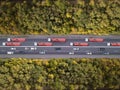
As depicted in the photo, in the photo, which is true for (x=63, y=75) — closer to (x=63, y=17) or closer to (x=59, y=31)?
(x=59, y=31)

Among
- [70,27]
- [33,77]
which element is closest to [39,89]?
[33,77]

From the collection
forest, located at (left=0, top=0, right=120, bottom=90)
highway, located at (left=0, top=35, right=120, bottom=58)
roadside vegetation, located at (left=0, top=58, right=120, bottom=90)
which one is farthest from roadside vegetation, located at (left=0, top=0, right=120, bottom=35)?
roadside vegetation, located at (left=0, top=58, right=120, bottom=90)

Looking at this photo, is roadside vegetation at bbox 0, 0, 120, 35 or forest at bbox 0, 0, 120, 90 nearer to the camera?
forest at bbox 0, 0, 120, 90

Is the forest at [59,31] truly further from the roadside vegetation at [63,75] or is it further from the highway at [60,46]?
the highway at [60,46]

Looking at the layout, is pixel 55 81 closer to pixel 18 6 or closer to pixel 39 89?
pixel 39 89

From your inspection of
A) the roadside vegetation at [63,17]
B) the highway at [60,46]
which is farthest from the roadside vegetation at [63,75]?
the roadside vegetation at [63,17]

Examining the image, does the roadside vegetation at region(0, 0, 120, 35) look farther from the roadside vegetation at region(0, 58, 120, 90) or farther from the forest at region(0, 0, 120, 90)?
the roadside vegetation at region(0, 58, 120, 90)

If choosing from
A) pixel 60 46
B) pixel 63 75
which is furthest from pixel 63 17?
pixel 63 75

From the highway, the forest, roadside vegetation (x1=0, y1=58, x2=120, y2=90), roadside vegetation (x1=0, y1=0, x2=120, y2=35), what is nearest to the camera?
roadside vegetation (x1=0, y1=58, x2=120, y2=90)

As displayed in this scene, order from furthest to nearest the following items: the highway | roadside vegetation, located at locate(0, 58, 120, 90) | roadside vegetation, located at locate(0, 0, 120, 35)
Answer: roadside vegetation, located at locate(0, 0, 120, 35)
the highway
roadside vegetation, located at locate(0, 58, 120, 90)
